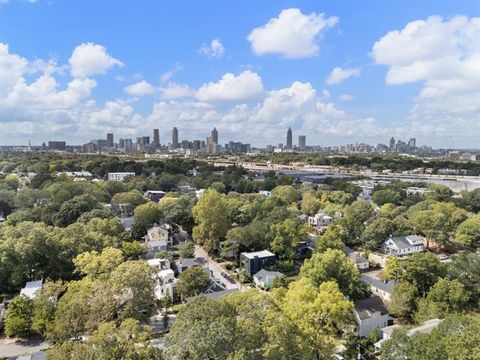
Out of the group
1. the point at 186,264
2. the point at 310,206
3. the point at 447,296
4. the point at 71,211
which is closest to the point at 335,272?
the point at 447,296

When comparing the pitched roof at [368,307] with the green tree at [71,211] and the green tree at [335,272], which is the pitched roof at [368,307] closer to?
the green tree at [335,272]

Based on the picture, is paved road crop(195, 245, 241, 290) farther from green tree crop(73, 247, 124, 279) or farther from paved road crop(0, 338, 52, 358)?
paved road crop(0, 338, 52, 358)

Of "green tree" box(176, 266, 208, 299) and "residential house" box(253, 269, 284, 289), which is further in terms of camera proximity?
"residential house" box(253, 269, 284, 289)

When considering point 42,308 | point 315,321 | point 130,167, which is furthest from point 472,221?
point 130,167

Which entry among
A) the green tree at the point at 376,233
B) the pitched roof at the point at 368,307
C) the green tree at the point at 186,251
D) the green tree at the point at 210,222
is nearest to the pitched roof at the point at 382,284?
the pitched roof at the point at 368,307

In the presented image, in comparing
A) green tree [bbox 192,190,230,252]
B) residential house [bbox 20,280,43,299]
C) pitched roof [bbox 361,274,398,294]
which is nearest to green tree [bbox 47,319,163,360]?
residential house [bbox 20,280,43,299]

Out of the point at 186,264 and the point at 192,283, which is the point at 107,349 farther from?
the point at 186,264
